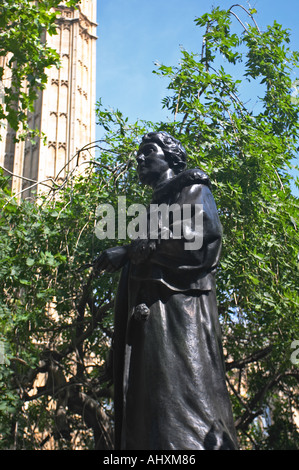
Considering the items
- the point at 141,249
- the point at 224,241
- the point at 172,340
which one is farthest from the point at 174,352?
the point at 224,241

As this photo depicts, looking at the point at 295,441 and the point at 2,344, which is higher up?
the point at 2,344

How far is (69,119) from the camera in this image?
108 ft

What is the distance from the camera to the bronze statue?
2.90m

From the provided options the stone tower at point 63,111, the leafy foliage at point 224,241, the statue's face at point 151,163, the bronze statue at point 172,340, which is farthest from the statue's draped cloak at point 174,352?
the stone tower at point 63,111

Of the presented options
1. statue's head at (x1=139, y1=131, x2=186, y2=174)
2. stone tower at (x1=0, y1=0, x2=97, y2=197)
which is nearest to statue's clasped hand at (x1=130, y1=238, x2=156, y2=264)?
statue's head at (x1=139, y1=131, x2=186, y2=174)

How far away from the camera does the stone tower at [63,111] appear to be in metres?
32.2

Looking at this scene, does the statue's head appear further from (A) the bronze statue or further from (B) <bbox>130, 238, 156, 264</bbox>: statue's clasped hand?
(B) <bbox>130, 238, 156, 264</bbox>: statue's clasped hand

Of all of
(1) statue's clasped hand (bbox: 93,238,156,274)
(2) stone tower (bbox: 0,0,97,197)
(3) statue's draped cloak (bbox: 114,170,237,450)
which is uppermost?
(2) stone tower (bbox: 0,0,97,197)

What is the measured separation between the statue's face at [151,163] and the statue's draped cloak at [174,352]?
349 millimetres

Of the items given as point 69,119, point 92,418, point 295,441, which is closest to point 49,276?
point 92,418

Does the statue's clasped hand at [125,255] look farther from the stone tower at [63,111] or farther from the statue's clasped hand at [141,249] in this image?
the stone tower at [63,111]

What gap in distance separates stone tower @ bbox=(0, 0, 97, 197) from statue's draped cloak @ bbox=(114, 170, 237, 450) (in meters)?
27.5

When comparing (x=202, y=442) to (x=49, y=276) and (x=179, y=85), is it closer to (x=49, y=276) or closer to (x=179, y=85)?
(x=49, y=276)

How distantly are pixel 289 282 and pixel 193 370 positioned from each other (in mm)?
6245
